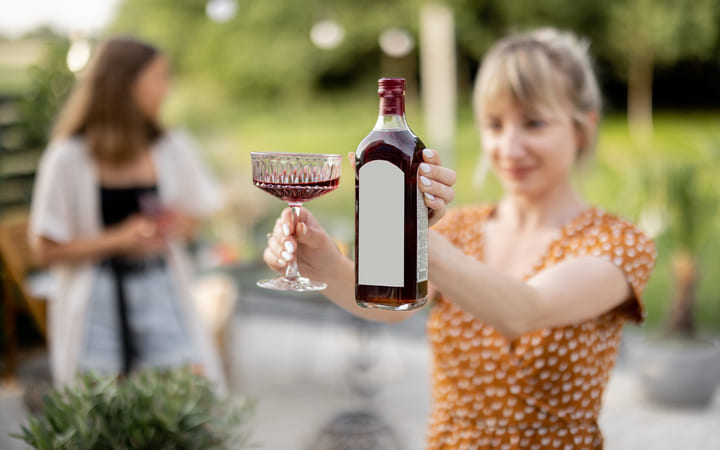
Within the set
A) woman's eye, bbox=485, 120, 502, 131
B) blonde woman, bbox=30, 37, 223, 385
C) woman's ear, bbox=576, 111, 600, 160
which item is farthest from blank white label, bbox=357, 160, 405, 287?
blonde woman, bbox=30, 37, 223, 385

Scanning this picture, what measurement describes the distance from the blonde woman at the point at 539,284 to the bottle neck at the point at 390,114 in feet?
1.47

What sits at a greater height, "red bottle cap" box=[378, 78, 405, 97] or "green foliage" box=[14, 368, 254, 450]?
"red bottle cap" box=[378, 78, 405, 97]

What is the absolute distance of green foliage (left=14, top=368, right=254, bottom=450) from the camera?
138 cm

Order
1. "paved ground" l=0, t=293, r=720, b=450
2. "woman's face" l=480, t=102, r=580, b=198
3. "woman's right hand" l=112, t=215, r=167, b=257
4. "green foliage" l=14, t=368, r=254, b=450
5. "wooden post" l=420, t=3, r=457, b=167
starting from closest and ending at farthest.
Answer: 1. "green foliage" l=14, t=368, r=254, b=450
2. "woman's face" l=480, t=102, r=580, b=198
3. "woman's right hand" l=112, t=215, r=167, b=257
4. "paved ground" l=0, t=293, r=720, b=450
5. "wooden post" l=420, t=3, r=457, b=167

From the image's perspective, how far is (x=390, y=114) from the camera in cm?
107

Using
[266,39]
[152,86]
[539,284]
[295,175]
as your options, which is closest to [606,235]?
[539,284]

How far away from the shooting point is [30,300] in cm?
389

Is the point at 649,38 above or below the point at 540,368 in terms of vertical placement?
above

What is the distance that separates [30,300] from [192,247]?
514cm

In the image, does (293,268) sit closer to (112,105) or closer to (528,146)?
(528,146)

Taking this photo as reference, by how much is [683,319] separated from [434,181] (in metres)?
4.09

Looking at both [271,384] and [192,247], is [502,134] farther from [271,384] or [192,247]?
[192,247]

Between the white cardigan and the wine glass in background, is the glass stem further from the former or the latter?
the white cardigan

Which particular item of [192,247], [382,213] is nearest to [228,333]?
[382,213]
